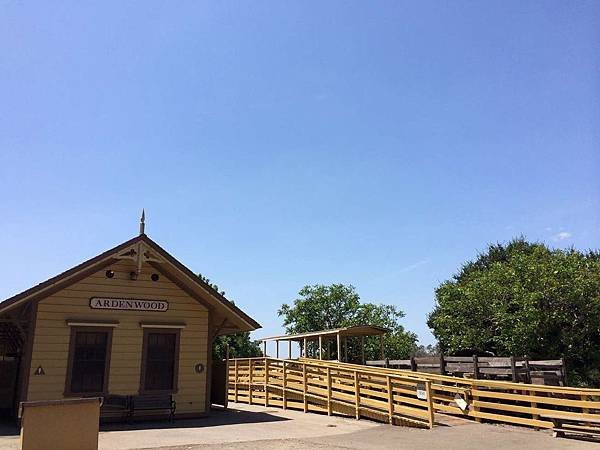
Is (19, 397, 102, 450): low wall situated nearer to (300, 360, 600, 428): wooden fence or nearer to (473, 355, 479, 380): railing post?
(300, 360, 600, 428): wooden fence

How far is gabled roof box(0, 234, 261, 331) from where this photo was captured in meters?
13.0

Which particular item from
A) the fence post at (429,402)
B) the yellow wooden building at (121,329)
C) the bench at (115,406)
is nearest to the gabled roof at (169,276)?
the yellow wooden building at (121,329)

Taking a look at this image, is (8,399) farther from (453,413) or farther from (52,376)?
(453,413)

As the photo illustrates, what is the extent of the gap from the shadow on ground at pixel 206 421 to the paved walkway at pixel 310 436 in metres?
0.02

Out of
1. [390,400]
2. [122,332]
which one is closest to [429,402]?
[390,400]

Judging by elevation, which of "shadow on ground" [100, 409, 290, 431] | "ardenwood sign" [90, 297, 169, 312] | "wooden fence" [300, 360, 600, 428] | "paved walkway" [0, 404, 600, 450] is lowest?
"paved walkway" [0, 404, 600, 450]

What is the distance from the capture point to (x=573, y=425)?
1111 cm

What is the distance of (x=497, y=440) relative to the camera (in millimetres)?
10734

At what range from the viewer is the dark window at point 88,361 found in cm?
1348

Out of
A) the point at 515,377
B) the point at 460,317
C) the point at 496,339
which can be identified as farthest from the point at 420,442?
the point at 460,317

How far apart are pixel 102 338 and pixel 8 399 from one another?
15.8 feet

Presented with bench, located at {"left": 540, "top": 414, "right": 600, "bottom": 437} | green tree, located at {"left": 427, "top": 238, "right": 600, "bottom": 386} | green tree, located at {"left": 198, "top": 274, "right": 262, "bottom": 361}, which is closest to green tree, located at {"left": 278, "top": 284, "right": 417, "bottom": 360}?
green tree, located at {"left": 198, "top": 274, "right": 262, "bottom": 361}

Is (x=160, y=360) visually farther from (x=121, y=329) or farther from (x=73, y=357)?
(x=73, y=357)

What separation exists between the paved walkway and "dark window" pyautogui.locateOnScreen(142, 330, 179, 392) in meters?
1.10
